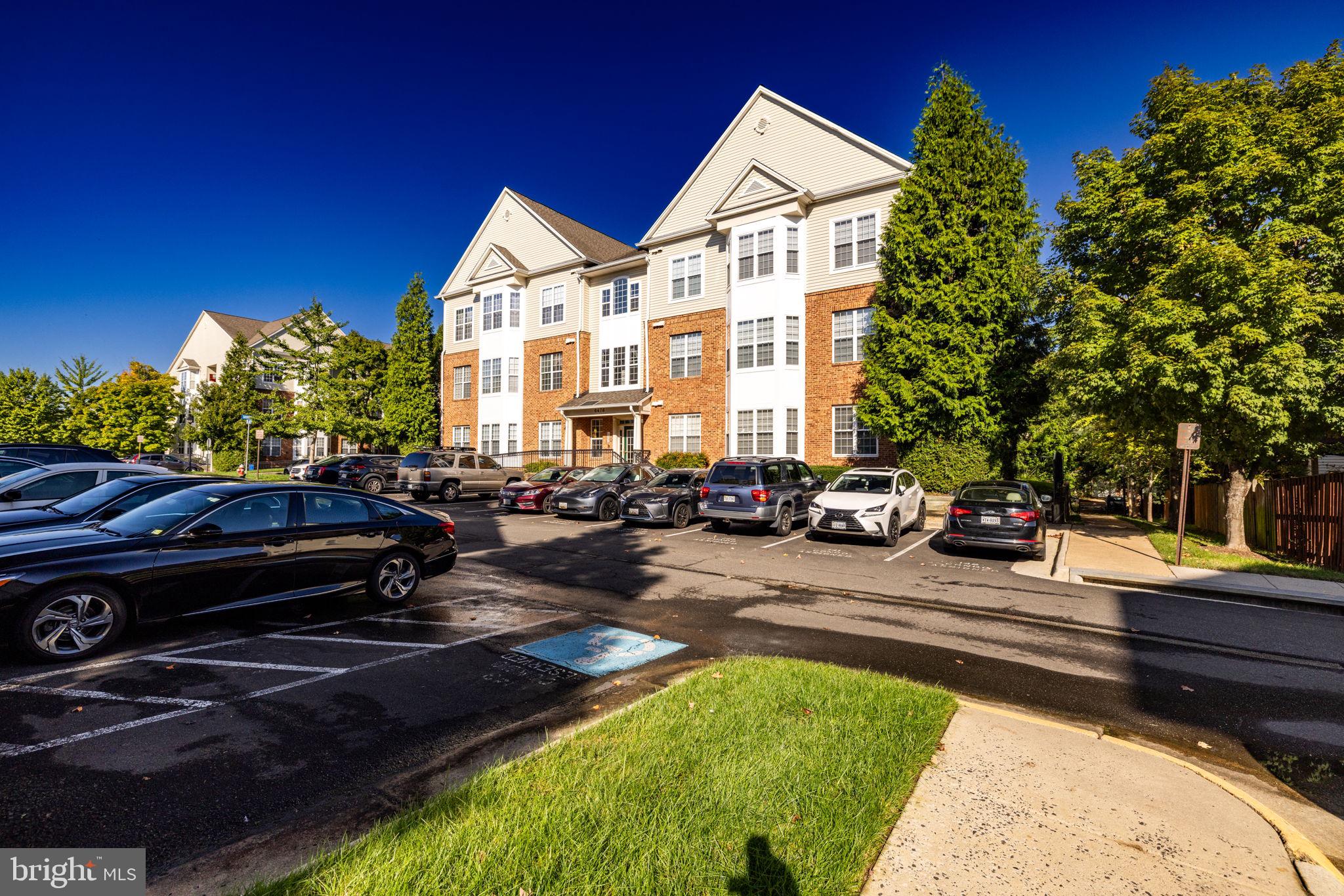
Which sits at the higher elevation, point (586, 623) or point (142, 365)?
point (142, 365)

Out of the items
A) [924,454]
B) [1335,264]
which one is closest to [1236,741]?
[1335,264]

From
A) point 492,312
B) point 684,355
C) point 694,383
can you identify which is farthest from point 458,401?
point 694,383

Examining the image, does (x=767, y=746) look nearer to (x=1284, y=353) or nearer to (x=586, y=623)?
(x=586, y=623)

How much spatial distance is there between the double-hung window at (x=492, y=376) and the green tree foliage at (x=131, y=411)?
29.9 m

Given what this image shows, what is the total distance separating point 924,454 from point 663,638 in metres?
16.5

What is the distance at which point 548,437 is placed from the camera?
107ft

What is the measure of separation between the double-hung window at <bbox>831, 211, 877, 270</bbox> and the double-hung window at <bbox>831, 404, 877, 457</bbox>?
558 cm

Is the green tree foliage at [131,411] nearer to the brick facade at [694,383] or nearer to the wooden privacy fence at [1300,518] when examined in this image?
the brick facade at [694,383]

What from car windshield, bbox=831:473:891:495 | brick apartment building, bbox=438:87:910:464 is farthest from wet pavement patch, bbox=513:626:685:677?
brick apartment building, bbox=438:87:910:464

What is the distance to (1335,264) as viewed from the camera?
12.3 m

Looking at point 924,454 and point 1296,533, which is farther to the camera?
point 924,454

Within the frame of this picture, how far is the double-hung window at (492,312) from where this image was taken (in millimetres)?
34562

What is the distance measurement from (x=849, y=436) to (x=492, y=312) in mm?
22155

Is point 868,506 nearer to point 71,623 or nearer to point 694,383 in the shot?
point 71,623
